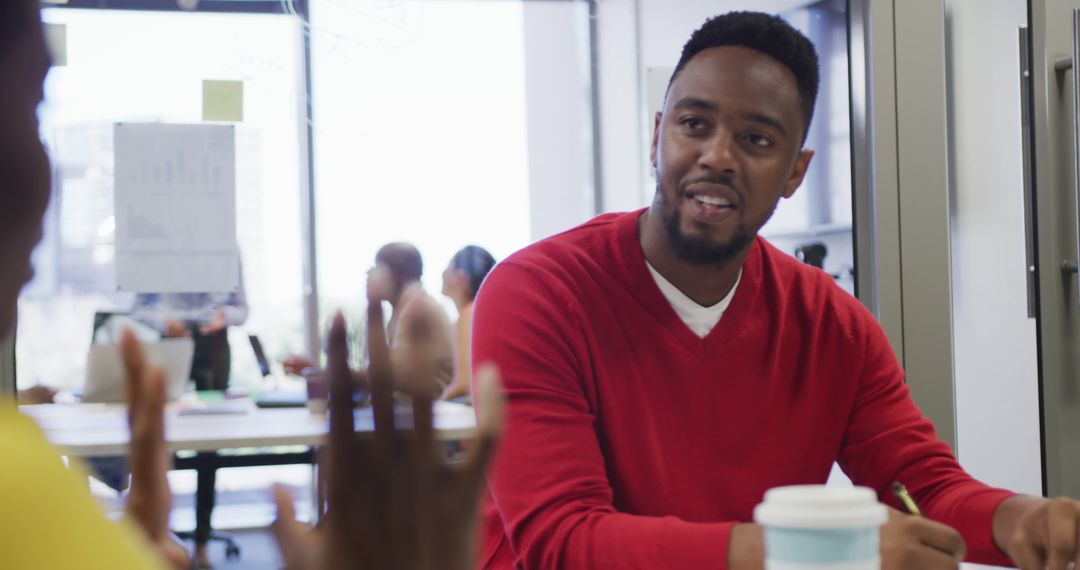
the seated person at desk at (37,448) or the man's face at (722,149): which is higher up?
the man's face at (722,149)

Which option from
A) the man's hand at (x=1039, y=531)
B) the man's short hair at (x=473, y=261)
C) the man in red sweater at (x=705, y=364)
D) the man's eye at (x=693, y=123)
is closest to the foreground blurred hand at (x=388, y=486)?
the man in red sweater at (x=705, y=364)

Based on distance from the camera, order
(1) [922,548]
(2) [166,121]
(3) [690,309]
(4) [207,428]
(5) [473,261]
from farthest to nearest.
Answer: (4) [207,428]
(5) [473,261]
(2) [166,121]
(3) [690,309]
(1) [922,548]

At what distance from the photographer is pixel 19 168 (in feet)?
1.21

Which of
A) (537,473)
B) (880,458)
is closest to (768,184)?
(880,458)

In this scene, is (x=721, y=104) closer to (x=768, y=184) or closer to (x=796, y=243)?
(x=768, y=184)

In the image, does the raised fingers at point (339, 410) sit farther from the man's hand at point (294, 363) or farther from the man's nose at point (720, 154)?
the man's hand at point (294, 363)

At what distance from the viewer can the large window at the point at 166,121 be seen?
243 cm

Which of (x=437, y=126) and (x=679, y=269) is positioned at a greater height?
(x=437, y=126)

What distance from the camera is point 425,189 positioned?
99.3 inches

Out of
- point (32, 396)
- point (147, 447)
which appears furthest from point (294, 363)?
point (147, 447)

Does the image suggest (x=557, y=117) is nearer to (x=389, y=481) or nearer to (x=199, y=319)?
(x=199, y=319)

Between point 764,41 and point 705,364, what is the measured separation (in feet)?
1.75

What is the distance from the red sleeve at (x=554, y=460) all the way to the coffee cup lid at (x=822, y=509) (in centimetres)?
38

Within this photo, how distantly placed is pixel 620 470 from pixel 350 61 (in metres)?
1.42
